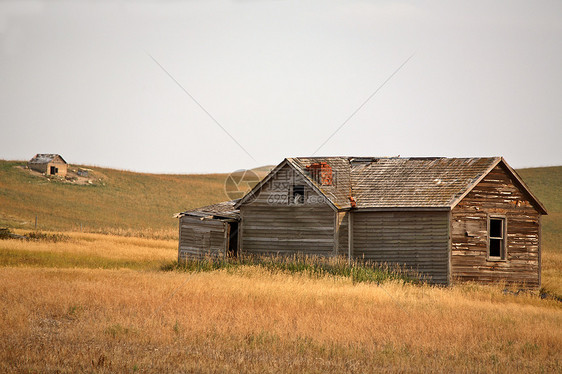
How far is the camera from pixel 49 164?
76.1m

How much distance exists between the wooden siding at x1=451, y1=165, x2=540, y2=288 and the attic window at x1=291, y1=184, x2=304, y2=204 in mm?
6055

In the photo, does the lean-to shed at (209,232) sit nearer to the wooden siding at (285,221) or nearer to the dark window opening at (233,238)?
the dark window opening at (233,238)

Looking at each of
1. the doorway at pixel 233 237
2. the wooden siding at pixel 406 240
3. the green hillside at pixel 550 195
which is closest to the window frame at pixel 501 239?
the wooden siding at pixel 406 240

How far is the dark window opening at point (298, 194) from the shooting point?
79.7ft

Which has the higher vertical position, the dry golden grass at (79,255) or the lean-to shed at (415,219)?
the lean-to shed at (415,219)

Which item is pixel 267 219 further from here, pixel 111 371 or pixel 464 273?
pixel 111 371

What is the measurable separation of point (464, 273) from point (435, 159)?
Result: 5461 millimetres

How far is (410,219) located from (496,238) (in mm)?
3612

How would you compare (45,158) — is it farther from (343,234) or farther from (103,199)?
(343,234)

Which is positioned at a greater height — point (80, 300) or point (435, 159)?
point (435, 159)

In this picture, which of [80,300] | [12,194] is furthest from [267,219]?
[12,194]

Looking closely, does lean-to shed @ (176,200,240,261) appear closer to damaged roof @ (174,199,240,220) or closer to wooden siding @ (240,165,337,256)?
damaged roof @ (174,199,240,220)

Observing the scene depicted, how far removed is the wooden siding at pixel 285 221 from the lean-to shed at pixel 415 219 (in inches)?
1.6

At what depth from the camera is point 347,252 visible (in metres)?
23.6
